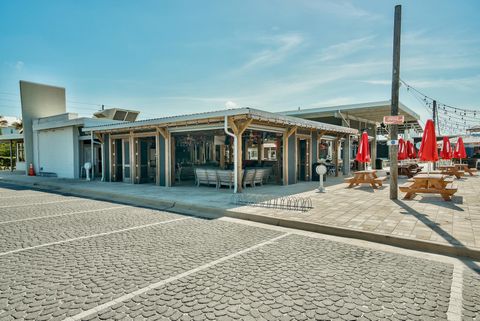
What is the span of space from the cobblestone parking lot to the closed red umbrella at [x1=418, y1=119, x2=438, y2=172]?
5594 millimetres

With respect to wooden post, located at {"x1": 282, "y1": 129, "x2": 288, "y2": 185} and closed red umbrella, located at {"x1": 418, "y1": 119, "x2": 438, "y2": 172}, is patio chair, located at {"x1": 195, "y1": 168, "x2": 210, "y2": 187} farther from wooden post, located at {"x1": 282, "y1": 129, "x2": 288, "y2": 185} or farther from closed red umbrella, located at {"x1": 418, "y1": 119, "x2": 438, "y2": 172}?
closed red umbrella, located at {"x1": 418, "y1": 119, "x2": 438, "y2": 172}

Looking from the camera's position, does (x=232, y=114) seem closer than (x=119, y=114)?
Yes

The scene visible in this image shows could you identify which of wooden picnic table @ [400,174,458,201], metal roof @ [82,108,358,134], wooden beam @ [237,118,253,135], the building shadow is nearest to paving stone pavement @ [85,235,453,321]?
the building shadow

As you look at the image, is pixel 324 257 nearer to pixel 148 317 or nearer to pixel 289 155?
pixel 148 317

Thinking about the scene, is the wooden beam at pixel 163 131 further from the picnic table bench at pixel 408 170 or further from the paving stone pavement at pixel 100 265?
the picnic table bench at pixel 408 170

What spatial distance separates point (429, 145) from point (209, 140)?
12759mm

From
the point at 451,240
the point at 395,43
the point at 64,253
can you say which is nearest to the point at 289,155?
the point at 395,43

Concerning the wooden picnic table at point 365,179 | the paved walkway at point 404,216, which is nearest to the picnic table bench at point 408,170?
the wooden picnic table at point 365,179

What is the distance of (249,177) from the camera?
1188cm

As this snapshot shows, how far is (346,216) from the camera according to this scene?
247 inches

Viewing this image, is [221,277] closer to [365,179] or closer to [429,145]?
[429,145]

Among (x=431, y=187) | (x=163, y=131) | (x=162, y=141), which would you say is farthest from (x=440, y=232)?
(x=162, y=141)

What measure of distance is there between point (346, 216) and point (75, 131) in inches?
683

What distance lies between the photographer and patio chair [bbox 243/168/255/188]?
11602mm
